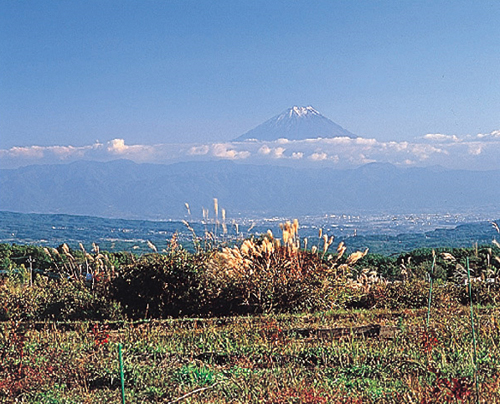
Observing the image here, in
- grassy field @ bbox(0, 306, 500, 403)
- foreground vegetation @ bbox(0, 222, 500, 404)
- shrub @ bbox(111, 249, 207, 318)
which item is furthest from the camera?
shrub @ bbox(111, 249, 207, 318)

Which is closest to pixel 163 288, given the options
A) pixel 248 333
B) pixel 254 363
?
pixel 248 333

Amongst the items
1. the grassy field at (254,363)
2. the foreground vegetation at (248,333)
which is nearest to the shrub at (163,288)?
the foreground vegetation at (248,333)

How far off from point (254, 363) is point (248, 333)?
137 cm

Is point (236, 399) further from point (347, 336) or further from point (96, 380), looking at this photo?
point (347, 336)

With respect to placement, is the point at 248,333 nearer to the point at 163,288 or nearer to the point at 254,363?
the point at 254,363

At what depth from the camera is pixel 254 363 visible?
6.07 m

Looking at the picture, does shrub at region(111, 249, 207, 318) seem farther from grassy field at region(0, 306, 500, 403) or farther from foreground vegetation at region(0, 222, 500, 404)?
grassy field at region(0, 306, 500, 403)

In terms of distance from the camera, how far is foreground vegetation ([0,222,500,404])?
16.9ft

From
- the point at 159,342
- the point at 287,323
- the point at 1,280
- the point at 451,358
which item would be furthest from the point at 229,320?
the point at 1,280

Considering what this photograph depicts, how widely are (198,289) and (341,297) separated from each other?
A: 230 centimetres

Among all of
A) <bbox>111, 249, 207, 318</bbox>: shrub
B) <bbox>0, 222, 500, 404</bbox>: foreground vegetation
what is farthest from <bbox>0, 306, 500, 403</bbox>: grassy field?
<bbox>111, 249, 207, 318</bbox>: shrub

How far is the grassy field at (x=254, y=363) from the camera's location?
4.90 metres

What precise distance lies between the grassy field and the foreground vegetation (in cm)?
2

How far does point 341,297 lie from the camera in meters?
10.3
